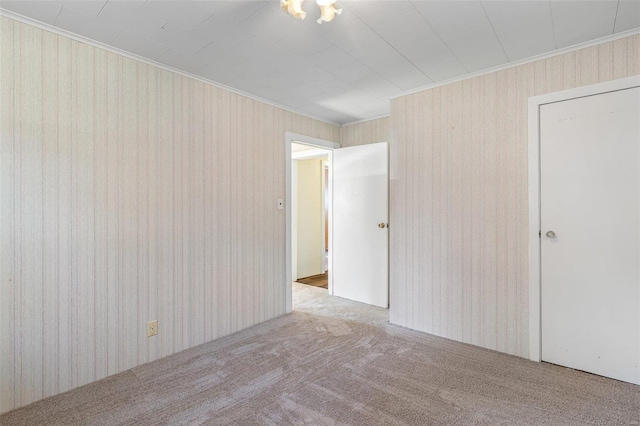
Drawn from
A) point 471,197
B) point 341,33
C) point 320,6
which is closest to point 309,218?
point 471,197

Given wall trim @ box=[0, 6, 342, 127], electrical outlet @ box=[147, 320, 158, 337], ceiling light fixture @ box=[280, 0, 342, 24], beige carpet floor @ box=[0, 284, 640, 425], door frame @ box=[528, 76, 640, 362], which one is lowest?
beige carpet floor @ box=[0, 284, 640, 425]

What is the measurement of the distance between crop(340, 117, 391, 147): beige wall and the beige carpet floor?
243 centimetres

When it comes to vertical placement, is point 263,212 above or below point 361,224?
above

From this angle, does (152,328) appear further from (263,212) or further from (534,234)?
(534,234)

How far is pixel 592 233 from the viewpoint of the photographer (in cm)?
221

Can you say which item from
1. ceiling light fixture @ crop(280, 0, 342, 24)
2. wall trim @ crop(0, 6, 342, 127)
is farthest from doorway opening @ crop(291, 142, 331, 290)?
ceiling light fixture @ crop(280, 0, 342, 24)

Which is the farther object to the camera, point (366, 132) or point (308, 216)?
point (308, 216)

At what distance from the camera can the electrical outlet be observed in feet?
7.99

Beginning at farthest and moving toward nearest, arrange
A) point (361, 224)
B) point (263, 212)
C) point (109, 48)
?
point (361, 224) < point (263, 212) < point (109, 48)

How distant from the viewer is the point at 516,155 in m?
2.50

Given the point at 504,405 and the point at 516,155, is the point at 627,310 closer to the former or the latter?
the point at 504,405

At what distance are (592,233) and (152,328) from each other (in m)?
3.34

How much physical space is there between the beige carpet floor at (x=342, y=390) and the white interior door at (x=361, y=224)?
1150mm

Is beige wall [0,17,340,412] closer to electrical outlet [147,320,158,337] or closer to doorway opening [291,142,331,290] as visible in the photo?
electrical outlet [147,320,158,337]
